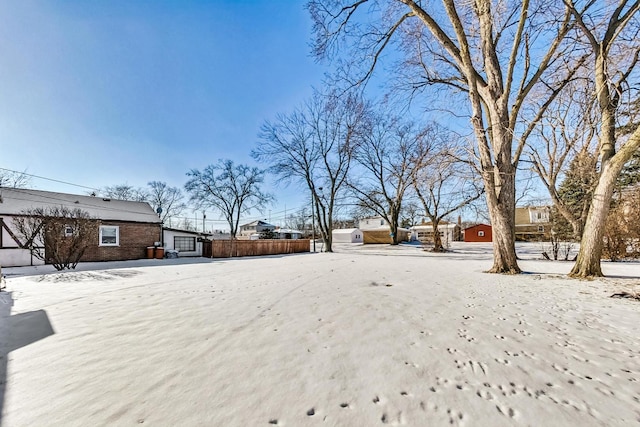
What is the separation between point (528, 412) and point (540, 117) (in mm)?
11283

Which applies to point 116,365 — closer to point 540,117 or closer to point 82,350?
point 82,350

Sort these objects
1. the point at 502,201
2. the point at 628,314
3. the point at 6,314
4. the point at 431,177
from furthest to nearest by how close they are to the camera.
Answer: the point at 431,177 → the point at 502,201 → the point at 6,314 → the point at 628,314

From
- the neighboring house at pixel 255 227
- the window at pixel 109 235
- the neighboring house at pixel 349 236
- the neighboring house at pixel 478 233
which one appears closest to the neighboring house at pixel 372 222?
the neighboring house at pixel 349 236

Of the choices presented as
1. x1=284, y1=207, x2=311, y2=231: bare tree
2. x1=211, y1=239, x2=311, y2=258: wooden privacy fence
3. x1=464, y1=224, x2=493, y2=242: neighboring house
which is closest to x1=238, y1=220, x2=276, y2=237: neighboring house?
x1=284, y1=207, x2=311, y2=231: bare tree

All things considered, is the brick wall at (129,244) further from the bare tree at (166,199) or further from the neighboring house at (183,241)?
the bare tree at (166,199)

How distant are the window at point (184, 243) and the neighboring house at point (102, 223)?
138 cm

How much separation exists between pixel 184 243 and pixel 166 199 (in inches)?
1029

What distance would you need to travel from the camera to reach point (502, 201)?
23.9ft

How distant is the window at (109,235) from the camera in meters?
13.6

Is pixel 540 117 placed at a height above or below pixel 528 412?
above

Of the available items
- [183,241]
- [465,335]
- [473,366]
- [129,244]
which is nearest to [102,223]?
[129,244]

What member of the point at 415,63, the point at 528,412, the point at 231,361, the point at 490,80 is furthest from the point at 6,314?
the point at 415,63

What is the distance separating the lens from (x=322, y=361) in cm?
238

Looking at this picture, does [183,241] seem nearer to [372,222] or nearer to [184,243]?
[184,243]
